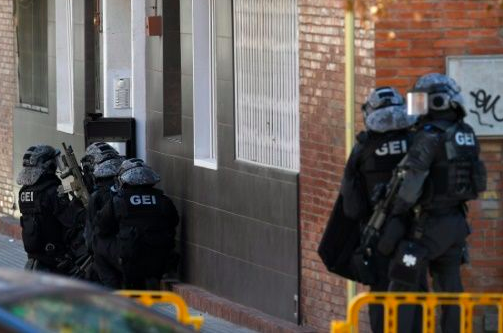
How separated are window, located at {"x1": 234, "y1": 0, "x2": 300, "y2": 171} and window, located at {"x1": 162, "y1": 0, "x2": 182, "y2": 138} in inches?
81.7

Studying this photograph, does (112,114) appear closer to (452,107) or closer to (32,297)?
(452,107)

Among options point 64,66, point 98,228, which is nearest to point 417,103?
point 98,228

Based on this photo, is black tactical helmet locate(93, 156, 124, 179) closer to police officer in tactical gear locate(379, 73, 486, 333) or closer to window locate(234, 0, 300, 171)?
window locate(234, 0, 300, 171)

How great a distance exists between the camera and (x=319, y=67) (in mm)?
11648

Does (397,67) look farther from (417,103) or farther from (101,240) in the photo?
(101,240)

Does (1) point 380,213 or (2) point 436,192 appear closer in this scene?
(2) point 436,192

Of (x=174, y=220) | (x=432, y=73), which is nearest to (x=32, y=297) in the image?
(x=432, y=73)

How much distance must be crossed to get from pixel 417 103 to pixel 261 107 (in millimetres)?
3618

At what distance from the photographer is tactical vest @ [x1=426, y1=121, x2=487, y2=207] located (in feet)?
30.7

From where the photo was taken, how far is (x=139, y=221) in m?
13.7

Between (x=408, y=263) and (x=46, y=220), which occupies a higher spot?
(x=408, y=263)

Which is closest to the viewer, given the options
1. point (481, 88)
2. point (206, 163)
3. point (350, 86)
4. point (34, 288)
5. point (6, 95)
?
point (34, 288)

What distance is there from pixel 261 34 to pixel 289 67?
2.21 feet

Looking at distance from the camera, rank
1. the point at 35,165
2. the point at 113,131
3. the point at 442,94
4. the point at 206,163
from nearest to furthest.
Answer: the point at 442,94
the point at 206,163
the point at 35,165
the point at 113,131
